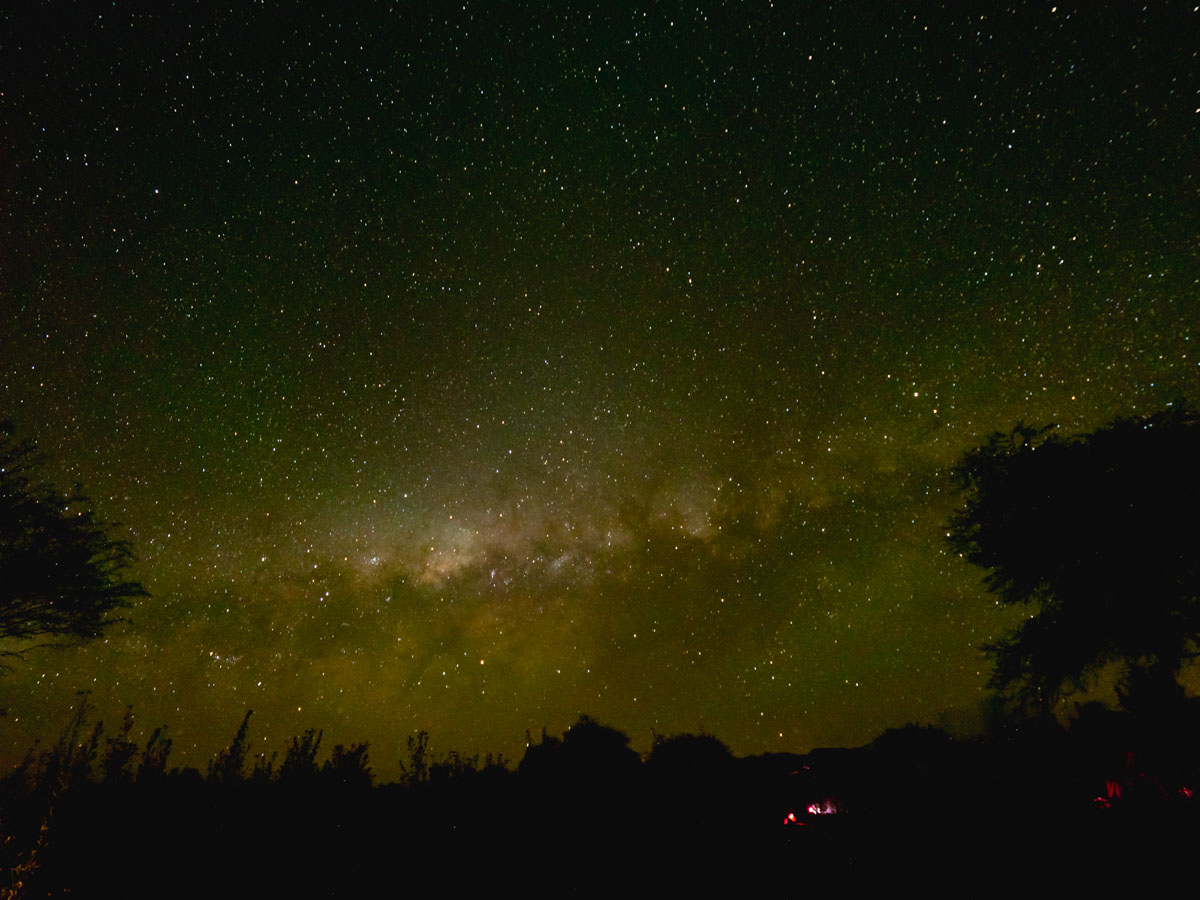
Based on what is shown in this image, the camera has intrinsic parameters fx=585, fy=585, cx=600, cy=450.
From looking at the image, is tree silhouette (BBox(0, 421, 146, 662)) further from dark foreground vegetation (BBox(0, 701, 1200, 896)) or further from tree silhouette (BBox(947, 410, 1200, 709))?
tree silhouette (BBox(947, 410, 1200, 709))

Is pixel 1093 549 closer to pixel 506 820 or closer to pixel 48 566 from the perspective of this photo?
pixel 506 820

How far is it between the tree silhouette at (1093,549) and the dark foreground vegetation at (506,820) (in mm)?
2355

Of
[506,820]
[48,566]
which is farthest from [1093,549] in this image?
[48,566]

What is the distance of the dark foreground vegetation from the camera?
7508 millimetres

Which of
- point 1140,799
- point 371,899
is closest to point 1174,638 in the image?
point 1140,799

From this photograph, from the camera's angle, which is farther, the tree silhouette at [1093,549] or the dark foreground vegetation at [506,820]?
the tree silhouette at [1093,549]

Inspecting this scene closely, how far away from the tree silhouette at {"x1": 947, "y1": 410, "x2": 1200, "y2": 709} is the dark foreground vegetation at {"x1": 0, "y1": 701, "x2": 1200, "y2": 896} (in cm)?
236

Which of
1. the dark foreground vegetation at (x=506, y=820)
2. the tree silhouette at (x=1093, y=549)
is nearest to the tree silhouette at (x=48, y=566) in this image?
the dark foreground vegetation at (x=506, y=820)

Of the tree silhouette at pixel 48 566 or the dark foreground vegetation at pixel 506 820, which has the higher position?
the tree silhouette at pixel 48 566

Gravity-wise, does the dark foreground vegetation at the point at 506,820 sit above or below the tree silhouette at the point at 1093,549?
below

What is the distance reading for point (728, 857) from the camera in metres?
9.35

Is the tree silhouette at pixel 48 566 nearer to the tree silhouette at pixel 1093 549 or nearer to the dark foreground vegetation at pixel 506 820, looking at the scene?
the dark foreground vegetation at pixel 506 820

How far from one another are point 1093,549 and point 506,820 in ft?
55.8

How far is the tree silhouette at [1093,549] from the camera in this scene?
50.4ft
